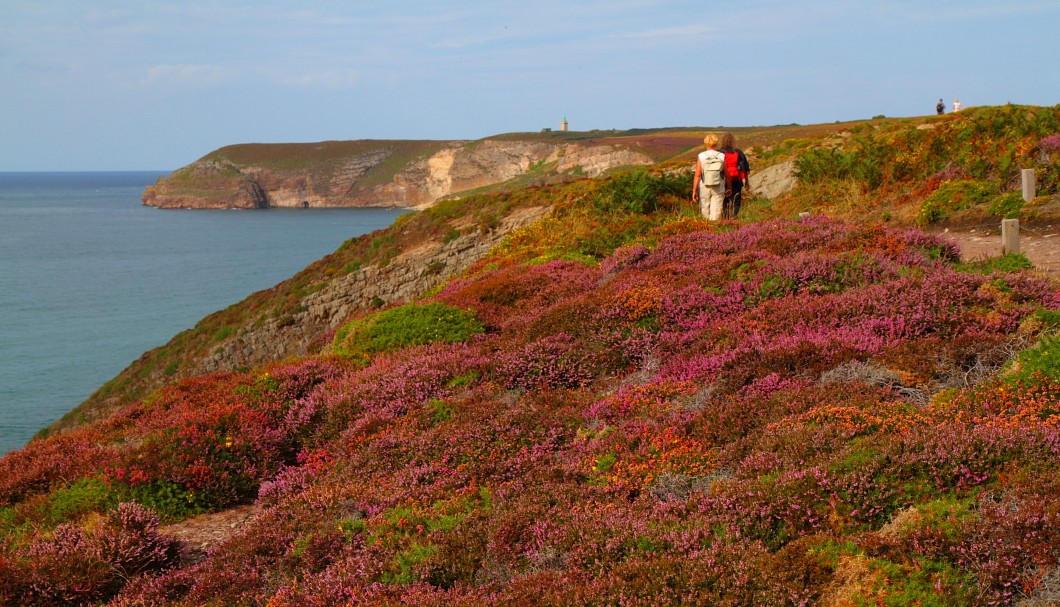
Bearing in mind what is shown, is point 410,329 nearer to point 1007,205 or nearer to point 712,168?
point 712,168

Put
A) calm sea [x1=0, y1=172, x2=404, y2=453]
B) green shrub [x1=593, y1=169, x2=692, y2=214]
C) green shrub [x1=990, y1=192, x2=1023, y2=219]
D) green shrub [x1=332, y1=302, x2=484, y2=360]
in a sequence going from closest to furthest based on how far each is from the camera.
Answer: green shrub [x1=332, y1=302, x2=484, y2=360], green shrub [x1=990, y1=192, x2=1023, y2=219], green shrub [x1=593, y1=169, x2=692, y2=214], calm sea [x1=0, y1=172, x2=404, y2=453]

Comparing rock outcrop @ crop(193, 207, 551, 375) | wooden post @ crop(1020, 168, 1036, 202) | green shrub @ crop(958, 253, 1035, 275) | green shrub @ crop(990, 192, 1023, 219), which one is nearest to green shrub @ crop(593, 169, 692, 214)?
green shrub @ crop(990, 192, 1023, 219)

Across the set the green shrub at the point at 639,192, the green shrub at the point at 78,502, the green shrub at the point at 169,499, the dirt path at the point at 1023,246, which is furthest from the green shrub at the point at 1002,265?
the green shrub at the point at 78,502

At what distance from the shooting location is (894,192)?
18.3 metres

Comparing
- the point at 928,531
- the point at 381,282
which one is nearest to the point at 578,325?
the point at 928,531

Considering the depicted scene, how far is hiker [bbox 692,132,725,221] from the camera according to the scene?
15.8 metres

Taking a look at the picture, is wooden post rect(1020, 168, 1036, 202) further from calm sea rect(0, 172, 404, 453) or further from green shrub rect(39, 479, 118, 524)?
calm sea rect(0, 172, 404, 453)

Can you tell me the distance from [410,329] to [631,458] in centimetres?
586

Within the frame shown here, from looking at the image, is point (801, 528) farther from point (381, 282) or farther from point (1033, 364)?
point (381, 282)

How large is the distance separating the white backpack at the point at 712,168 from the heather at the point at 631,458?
4.41 meters

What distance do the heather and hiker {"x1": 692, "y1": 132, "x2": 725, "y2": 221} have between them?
4419 mm

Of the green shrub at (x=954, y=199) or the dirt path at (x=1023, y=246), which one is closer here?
the dirt path at (x=1023, y=246)

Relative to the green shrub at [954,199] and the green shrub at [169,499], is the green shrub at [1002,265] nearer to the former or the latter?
the green shrub at [954,199]

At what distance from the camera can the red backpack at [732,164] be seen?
16094 millimetres
